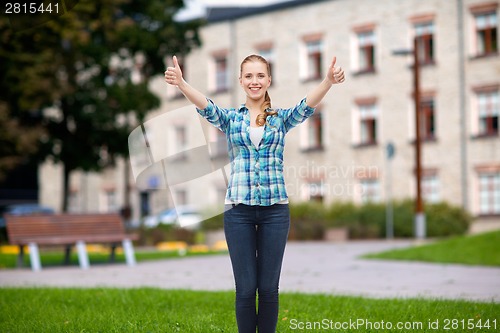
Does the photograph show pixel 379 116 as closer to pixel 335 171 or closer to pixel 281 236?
pixel 335 171

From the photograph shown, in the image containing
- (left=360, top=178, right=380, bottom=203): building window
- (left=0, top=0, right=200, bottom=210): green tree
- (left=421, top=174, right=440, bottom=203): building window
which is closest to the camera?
(left=0, top=0, right=200, bottom=210): green tree

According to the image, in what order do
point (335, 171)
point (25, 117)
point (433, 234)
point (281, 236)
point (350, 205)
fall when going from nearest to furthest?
1. point (281, 236)
2. point (25, 117)
3. point (433, 234)
4. point (350, 205)
5. point (335, 171)

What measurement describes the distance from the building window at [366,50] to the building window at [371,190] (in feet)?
16.4

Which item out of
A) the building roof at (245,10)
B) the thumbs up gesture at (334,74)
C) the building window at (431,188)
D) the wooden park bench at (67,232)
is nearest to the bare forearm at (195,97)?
the thumbs up gesture at (334,74)

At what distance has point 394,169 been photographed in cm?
3988

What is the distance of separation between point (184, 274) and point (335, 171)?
95.6 feet

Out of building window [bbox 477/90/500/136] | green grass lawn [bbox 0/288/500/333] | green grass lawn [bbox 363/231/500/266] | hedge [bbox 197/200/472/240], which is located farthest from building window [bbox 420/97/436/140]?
green grass lawn [bbox 0/288/500/333]

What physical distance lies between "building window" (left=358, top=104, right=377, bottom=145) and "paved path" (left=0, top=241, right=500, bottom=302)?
2228 cm

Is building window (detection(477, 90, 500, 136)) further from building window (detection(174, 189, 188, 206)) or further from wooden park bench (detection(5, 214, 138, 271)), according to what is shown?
wooden park bench (detection(5, 214, 138, 271))

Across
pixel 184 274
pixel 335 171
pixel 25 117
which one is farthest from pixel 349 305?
pixel 335 171

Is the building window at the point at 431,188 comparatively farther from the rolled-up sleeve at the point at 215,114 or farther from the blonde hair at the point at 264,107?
the rolled-up sleeve at the point at 215,114

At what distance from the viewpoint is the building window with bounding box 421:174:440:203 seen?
38.3 meters

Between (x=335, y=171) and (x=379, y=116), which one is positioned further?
(x=335, y=171)

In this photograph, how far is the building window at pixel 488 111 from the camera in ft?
121
